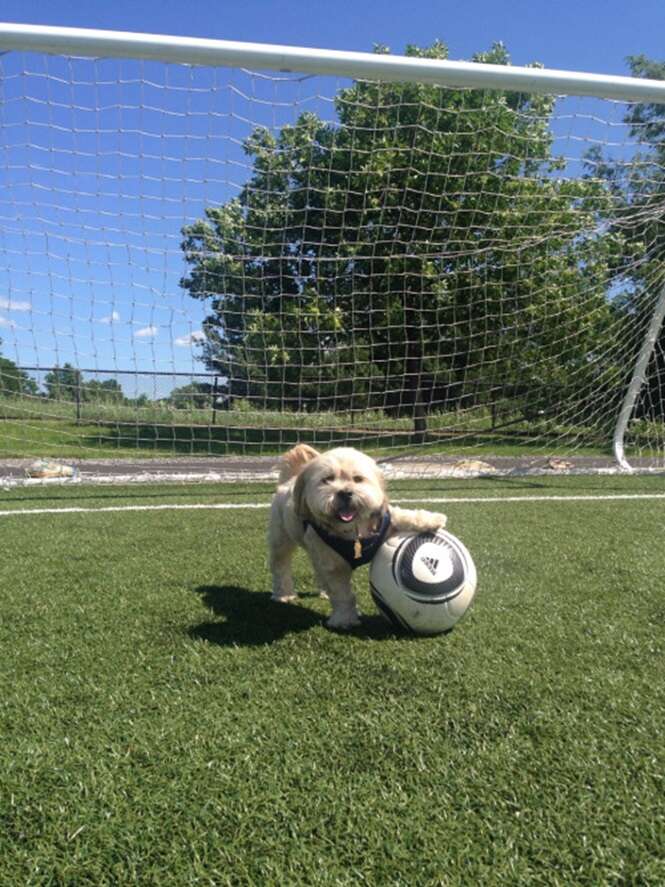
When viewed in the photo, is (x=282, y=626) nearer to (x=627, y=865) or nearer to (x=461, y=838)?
(x=461, y=838)

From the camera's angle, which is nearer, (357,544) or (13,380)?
(357,544)

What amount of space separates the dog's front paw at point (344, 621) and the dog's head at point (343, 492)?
44 cm

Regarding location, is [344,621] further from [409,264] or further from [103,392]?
[409,264]

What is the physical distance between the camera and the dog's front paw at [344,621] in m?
3.12

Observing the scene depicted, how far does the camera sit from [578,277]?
28.2ft

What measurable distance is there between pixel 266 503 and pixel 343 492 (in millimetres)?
4468

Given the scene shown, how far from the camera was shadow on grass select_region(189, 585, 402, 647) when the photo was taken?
3002mm

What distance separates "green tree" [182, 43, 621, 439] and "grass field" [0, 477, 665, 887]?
190 inches

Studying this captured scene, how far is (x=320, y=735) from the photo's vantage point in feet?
6.93

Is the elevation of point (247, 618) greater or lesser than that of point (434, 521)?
lesser

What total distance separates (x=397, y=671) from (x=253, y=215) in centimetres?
653

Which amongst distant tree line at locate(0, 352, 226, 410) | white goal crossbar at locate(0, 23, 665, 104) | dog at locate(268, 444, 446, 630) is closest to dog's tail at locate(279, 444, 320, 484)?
dog at locate(268, 444, 446, 630)

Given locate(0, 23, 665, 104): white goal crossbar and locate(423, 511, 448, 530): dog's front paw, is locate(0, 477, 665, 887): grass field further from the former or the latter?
locate(0, 23, 665, 104): white goal crossbar

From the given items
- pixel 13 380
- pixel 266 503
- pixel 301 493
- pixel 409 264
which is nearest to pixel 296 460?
pixel 301 493
